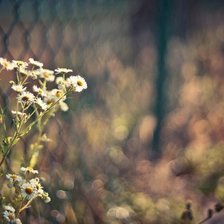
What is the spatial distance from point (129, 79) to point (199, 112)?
47 centimetres

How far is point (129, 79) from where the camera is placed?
371cm

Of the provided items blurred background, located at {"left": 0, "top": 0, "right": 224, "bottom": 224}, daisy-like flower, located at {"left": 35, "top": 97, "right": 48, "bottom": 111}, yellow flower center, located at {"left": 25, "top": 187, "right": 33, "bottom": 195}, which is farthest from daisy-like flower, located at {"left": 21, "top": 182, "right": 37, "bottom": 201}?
blurred background, located at {"left": 0, "top": 0, "right": 224, "bottom": 224}

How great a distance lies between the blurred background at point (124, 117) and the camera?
2316 millimetres

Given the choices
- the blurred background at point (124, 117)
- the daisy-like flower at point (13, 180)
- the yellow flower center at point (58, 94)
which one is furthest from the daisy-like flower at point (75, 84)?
the blurred background at point (124, 117)

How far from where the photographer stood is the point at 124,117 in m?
3.31

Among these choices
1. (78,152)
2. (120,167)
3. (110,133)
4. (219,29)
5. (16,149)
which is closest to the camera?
(16,149)

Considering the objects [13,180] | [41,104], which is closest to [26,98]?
[41,104]

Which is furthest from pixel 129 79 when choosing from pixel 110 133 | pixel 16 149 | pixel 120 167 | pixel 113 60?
pixel 16 149

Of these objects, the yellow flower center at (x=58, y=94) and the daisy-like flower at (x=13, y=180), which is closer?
the daisy-like flower at (x=13, y=180)

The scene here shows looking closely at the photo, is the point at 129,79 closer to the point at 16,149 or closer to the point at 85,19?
the point at 85,19

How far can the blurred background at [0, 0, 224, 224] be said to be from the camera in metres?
2.32

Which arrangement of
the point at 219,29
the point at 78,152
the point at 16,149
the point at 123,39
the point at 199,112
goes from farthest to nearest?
1. the point at 219,29
2. the point at 123,39
3. the point at 199,112
4. the point at 78,152
5. the point at 16,149

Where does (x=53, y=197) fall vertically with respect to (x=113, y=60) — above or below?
below

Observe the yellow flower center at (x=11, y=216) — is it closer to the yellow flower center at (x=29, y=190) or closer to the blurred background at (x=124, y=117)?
the yellow flower center at (x=29, y=190)
